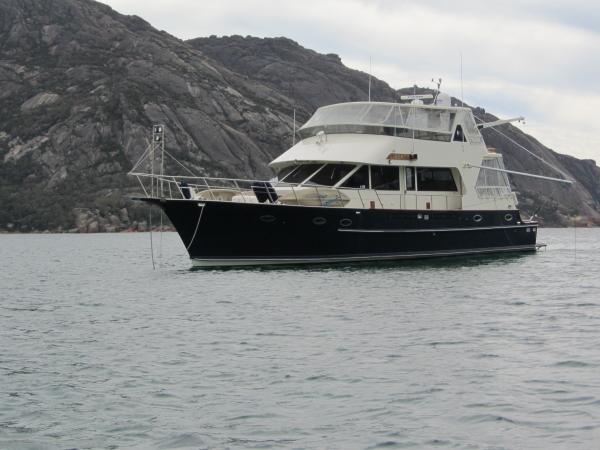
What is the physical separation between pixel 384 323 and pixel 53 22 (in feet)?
533

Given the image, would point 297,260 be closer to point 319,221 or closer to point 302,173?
point 319,221

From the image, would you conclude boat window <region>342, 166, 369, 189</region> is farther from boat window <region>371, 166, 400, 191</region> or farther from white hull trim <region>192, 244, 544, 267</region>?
white hull trim <region>192, 244, 544, 267</region>

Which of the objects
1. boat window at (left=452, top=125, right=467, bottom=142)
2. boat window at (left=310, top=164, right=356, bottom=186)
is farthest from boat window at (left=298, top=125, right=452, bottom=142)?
boat window at (left=310, top=164, right=356, bottom=186)

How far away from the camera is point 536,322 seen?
1709cm

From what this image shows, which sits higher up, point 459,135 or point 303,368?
point 459,135

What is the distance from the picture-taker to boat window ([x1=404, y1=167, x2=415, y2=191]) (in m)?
33.8

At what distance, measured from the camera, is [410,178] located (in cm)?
3397

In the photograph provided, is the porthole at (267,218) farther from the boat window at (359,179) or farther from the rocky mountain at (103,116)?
the rocky mountain at (103,116)

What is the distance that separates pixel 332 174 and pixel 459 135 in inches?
285

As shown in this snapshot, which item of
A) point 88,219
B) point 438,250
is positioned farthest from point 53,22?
point 438,250

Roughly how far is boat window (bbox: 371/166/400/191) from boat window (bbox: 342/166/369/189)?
300mm

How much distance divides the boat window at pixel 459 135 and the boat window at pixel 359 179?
5.56 meters

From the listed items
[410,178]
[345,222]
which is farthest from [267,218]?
[410,178]

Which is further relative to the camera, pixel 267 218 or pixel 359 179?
pixel 359 179
